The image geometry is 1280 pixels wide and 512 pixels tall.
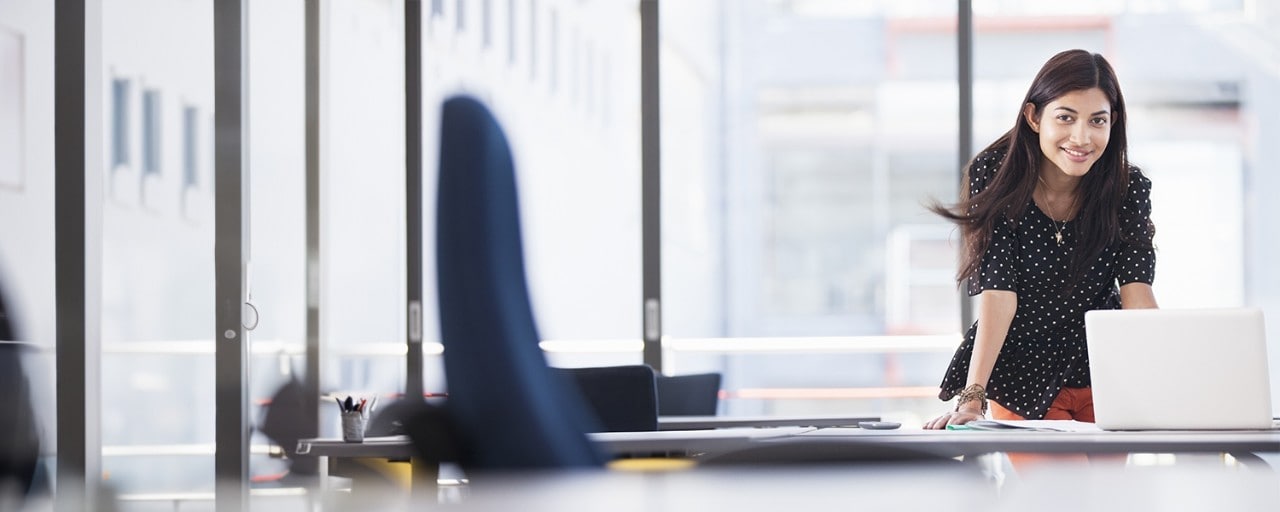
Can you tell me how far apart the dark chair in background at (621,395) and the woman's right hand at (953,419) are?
474 millimetres

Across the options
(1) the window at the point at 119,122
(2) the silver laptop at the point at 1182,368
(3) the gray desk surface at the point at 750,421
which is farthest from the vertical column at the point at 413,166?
(2) the silver laptop at the point at 1182,368

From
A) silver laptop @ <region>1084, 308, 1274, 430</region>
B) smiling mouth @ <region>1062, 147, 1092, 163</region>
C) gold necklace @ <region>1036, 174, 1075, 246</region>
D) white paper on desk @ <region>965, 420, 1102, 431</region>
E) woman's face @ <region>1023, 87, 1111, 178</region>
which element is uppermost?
woman's face @ <region>1023, 87, 1111, 178</region>

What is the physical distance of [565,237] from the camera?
927cm

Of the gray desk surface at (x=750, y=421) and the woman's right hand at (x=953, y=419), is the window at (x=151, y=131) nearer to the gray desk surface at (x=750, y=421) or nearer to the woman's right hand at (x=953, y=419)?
the gray desk surface at (x=750, y=421)

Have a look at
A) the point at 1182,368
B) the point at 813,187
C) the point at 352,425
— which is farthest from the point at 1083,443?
the point at 813,187

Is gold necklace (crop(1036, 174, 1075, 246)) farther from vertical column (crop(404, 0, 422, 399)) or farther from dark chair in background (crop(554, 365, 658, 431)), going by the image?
vertical column (crop(404, 0, 422, 399))

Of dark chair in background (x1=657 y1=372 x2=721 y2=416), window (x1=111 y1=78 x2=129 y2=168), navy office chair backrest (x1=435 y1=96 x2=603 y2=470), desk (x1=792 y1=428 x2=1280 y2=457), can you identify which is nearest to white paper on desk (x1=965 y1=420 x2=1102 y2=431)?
desk (x1=792 y1=428 x2=1280 y2=457)

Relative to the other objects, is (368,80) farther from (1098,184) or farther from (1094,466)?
(1094,466)

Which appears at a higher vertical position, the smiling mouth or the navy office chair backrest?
the smiling mouth

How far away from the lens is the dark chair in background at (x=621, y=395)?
7.34 ft

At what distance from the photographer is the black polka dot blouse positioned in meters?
2.41

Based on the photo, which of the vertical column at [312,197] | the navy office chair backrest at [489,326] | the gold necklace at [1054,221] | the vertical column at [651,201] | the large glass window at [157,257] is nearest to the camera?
the navy office chair backrest at [489,326]

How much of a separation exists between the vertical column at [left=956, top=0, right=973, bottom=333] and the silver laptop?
3.47 meters

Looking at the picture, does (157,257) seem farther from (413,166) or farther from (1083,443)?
(1083,443)
